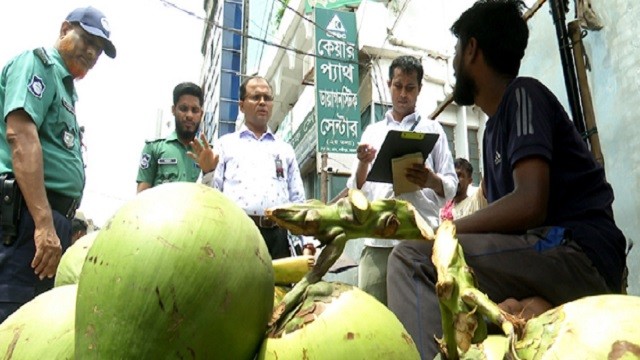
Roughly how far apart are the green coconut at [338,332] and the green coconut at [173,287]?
0.04 metres

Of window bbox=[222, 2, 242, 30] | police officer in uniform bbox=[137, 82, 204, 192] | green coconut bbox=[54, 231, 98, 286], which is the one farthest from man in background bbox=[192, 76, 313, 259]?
window bbox=[222, 2, 242, 30]

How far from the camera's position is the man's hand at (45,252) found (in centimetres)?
206

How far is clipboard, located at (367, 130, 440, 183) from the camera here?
7.97 feet

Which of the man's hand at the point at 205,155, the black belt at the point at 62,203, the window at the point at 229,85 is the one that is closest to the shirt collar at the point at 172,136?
the man's hand at the point at 205,155

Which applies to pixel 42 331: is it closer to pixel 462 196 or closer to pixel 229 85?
pixel 462 196

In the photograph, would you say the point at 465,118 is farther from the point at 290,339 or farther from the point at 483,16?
the point at 290,339

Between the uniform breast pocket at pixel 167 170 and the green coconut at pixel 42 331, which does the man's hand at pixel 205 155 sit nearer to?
the uniform breast pocket at pixel 167 170

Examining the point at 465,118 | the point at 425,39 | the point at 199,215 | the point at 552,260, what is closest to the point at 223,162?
the point at 552,260

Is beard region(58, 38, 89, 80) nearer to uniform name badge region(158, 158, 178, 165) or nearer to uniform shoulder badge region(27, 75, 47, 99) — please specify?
uniform shoulder badge region(27, 75, 47, 99)

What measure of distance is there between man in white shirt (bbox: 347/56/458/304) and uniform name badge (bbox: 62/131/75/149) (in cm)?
139

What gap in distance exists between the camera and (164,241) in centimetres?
68

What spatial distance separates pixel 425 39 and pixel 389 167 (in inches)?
361

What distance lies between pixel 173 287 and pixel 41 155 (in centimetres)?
179

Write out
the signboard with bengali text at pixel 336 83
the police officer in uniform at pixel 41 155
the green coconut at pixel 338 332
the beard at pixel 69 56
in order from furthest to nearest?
the signboard with bengali text at pixel 336 83 → the beard at pixel 69 56 → the police officer in uniform at pixel 41 155 → the green coconut at pixel 338 332
